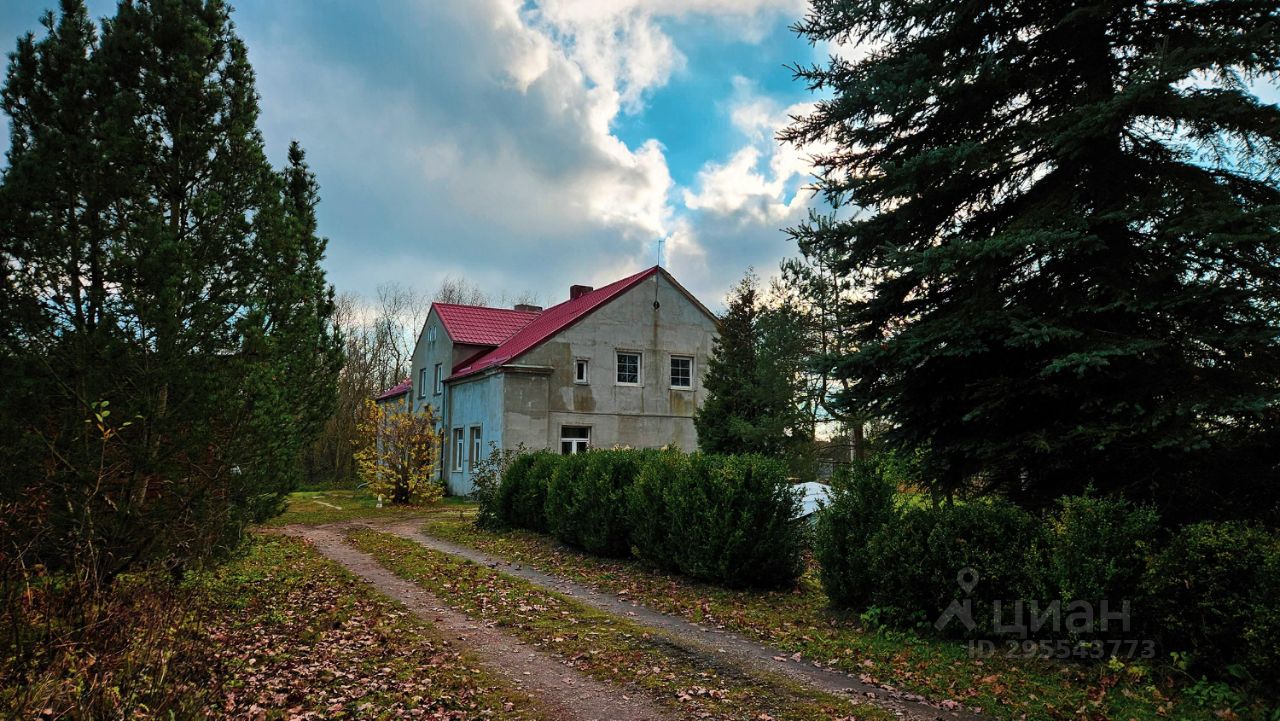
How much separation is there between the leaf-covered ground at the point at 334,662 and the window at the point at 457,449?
742 inches

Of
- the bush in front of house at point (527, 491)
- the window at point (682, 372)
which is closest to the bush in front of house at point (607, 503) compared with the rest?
the bush in front of house at point (527, 491)

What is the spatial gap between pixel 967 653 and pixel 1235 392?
11.4ft

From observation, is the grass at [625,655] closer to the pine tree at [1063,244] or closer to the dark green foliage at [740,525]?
the dark green foliage at [740,525]

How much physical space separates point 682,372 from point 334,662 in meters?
22.0

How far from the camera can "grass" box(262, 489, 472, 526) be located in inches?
→ 839

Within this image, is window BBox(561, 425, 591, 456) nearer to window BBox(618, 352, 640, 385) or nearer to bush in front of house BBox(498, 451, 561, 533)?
window BBox(618, 352, 640, 385)

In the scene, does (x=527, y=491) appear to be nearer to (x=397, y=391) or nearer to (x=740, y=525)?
(x=740, y=525)

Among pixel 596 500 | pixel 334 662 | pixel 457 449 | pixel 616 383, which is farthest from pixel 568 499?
pixel 457 449

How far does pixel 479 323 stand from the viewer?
3225 centimetres

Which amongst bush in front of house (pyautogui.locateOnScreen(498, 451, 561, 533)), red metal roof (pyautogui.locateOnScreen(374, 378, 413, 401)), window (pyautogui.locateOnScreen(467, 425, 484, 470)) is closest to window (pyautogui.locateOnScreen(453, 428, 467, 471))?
window (pyautogui.locateOnScreen(467, 425, 484, 470))

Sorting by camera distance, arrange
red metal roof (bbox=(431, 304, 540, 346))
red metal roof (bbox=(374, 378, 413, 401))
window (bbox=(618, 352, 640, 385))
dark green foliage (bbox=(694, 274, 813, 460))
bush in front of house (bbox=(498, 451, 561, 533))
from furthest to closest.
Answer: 1. red metal roof (bbox=(374, 378, 413, 401))
2. red metal roof (bbox=(431, 304, 540, 346))
3. window (bbox=(618, 352, 640, 385))
4. dark green foliage (bbox=(694, 274, 813, 460))
5. bush in front of house (bbox=(498, 451, 561, 533))

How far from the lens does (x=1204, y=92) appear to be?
7289 millimetres

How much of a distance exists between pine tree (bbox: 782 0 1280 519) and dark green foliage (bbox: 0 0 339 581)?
6883 mm

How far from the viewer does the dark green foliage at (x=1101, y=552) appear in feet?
20.6
